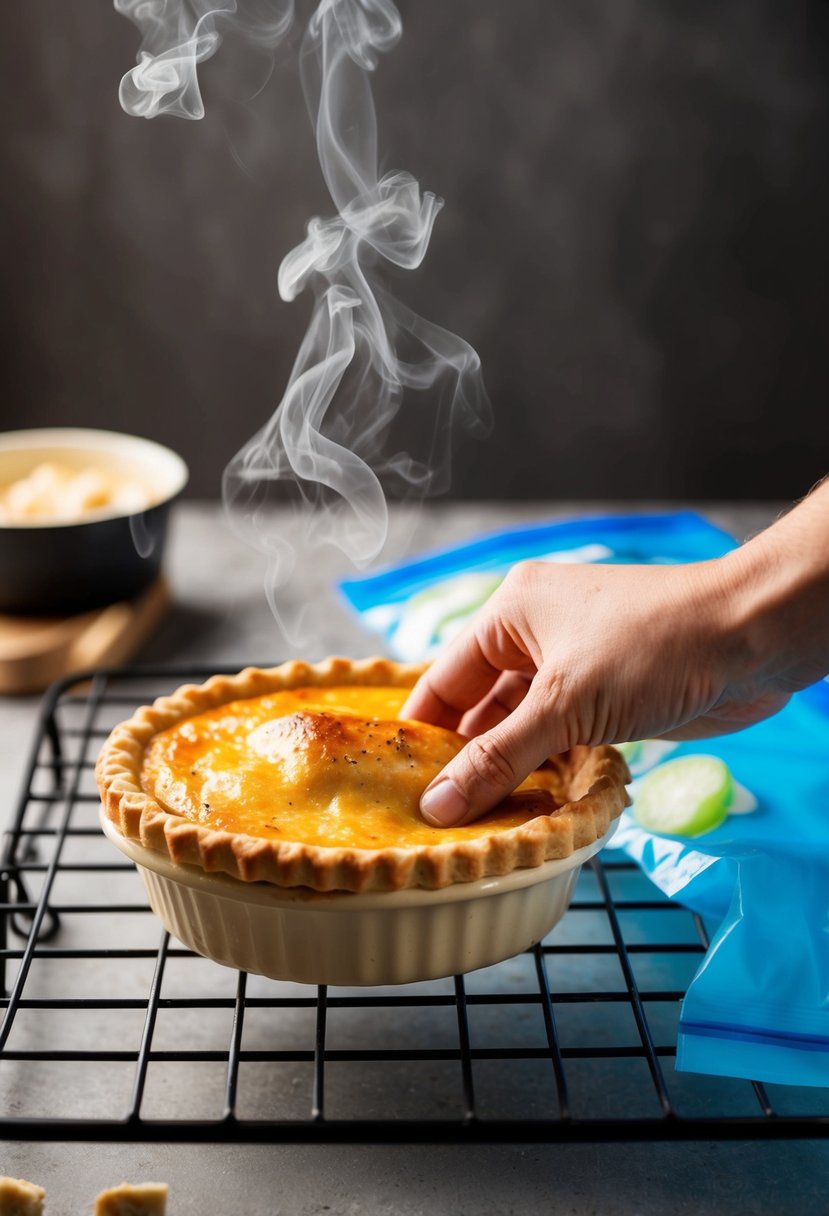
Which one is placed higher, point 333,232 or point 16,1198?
point 333,232

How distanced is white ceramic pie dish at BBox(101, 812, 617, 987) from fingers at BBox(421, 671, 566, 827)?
0.37ft

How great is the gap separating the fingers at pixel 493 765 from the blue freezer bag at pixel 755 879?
1.02 feet

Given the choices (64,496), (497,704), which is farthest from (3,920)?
(64,496)

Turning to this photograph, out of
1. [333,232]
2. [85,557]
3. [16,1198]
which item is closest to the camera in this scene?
[16,1198]

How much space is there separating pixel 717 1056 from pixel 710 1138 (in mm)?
174

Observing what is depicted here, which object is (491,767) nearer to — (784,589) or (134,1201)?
(784,589)

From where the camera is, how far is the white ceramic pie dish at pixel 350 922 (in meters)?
1.30

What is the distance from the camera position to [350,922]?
51.8 inches

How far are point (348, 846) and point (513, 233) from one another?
10.2 feet

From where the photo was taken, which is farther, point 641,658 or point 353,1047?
point 353,1047

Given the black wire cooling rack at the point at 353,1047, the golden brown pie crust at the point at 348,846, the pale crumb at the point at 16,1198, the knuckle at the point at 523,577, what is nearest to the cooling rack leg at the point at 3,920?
the black wire cooling rack at the point at 353,1047

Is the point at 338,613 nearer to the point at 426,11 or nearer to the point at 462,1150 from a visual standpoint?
the point at 462,1150

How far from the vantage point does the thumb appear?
1.39 m

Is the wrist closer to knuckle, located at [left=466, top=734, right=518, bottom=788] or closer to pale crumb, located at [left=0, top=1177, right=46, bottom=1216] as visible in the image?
knuckle, located at [left=466, top=734, right=518, bottom=788]
